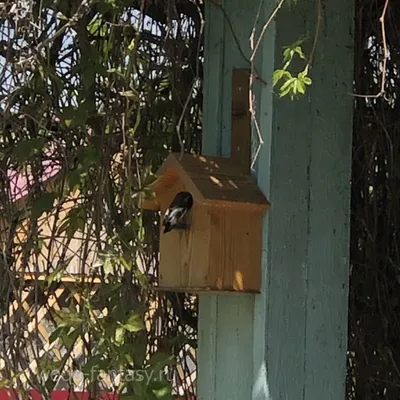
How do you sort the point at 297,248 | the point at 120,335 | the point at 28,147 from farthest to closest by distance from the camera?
the point at 28,147 → the point at 120,335 → the point at 297,248

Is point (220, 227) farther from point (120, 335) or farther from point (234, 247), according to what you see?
point (120, 335)

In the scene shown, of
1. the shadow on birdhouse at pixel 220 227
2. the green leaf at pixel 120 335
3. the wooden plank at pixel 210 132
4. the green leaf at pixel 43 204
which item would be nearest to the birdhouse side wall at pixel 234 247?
the shadow on birdhouse at pixel 220 227

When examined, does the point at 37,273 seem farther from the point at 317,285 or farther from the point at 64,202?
the point at 317,285

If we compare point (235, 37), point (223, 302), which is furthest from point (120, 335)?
point (235, 37)

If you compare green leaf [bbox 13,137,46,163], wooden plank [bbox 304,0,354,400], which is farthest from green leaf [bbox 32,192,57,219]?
wooden plank [bbox 304,0,354,400]

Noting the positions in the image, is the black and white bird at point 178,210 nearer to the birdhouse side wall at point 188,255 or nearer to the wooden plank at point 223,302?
the birdhouse side wall at point 188,255

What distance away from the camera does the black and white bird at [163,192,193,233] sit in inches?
66.2

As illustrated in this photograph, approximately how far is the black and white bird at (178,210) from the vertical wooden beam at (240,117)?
130 mm

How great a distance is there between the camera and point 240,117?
1785 mm

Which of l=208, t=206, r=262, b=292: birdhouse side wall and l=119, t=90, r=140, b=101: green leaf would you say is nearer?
l=208, t=206, r=262, b=292: birdhouse side wall

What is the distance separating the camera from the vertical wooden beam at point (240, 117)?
1.76 metres

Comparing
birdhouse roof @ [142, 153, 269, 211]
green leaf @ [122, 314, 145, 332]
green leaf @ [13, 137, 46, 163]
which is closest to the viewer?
birdhouse roof @ [142, 153, 269, 211]

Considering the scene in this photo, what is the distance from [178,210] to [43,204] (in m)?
0.38

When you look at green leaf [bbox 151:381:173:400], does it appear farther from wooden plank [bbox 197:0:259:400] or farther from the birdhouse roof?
the birdhouse roof
